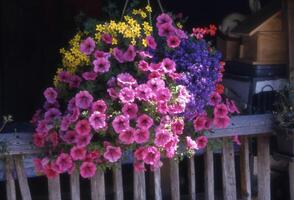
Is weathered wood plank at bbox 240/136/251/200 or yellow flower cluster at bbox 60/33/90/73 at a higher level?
yellow flower cluster at bbox 60/33/90/73

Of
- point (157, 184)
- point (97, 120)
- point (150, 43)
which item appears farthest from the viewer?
point (157, 184)

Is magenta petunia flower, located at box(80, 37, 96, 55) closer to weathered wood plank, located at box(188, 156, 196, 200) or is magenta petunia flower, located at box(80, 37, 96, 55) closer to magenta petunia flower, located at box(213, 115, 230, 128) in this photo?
magenta petunia flower, located at box(213, 115, 230, 128)

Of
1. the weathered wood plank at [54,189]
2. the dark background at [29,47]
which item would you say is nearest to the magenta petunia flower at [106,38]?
the weathered wood plank at [54,189]

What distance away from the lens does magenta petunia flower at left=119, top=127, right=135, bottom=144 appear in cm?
279

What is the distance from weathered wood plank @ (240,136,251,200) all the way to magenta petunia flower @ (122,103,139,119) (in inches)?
35.8

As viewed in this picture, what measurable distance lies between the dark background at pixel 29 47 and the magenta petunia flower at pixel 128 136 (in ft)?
10.3

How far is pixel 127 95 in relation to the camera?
110 inches

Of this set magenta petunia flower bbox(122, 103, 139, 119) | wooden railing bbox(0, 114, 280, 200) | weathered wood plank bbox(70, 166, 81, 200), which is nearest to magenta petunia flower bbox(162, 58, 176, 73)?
magenta petunia flower bbox(122, 103, 139, 119)

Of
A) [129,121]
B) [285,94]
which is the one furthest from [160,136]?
[285,94]

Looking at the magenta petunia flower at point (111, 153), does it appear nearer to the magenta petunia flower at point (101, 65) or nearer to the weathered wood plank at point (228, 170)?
the magenta petunia flower at point (101, 65)

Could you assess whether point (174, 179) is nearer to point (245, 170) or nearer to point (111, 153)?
point (245, 170)

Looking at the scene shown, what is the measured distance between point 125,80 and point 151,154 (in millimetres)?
364

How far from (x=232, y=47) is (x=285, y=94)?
550 millimetres

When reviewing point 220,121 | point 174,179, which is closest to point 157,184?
point 174,179
